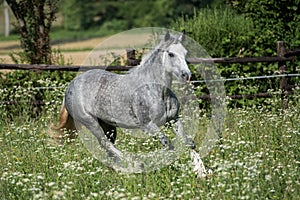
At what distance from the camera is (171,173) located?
6.32 m

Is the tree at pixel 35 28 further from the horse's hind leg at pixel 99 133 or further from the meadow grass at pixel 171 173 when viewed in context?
the horse's hind leg at pixel 99 133

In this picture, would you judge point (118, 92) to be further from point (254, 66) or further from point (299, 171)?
point (254, 66)

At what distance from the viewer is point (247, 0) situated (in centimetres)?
1273

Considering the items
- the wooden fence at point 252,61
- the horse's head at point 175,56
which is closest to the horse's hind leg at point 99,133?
the horse's head at point 175,56

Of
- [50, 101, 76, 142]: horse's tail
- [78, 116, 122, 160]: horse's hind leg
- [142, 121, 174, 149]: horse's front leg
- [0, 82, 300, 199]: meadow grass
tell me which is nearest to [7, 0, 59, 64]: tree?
[0, 82, 300, 199]: meadow grass

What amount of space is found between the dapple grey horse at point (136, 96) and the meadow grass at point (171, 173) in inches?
13.6

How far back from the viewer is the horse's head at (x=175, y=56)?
250 inches

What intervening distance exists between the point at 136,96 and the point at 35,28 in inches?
267

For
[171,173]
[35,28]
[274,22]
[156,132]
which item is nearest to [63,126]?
[156,132]

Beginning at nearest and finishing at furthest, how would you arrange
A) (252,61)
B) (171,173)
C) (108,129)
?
Result: (171,173), (108,129), (252,61)

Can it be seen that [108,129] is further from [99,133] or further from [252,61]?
[252,61]

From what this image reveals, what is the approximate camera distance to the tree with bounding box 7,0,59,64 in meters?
12.8

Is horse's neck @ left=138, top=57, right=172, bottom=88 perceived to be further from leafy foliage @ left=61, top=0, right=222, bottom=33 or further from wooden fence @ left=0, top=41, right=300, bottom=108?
leafy foliage @ left=61, top=0, right=222, bottom=33

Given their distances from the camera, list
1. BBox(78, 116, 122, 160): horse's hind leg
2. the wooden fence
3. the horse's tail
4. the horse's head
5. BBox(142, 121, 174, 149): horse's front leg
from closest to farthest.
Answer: the horse's head < BBox(142, 121, 174, 149): horse's front leg < BBox(78, 116, 122, 160): horse's hind leg < the horse's tail < the wooden fence
